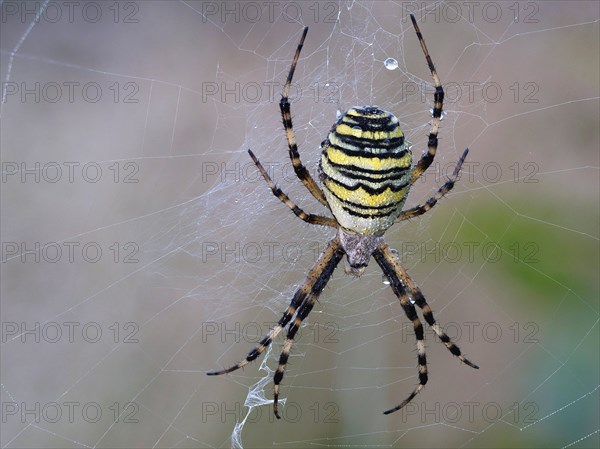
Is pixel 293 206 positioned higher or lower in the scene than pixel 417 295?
higher

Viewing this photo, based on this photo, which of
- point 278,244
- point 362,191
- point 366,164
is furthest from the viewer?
point 278,244

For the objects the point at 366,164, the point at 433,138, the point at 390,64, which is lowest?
the point at 366,164

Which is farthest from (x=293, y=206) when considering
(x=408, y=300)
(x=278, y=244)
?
(x=278, y=244)

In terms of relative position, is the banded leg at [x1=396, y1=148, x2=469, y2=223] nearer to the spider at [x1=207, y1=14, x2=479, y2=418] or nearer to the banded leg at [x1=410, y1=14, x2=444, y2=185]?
the spider at [x1=207, y1=14, x2=479, y2=418]

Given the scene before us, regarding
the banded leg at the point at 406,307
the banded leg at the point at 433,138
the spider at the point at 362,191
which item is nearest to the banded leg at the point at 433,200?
the spider at the point at 362,191

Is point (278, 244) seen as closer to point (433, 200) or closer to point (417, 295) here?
point (417, 295)

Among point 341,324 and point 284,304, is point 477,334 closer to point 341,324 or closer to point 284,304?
point 341,324
